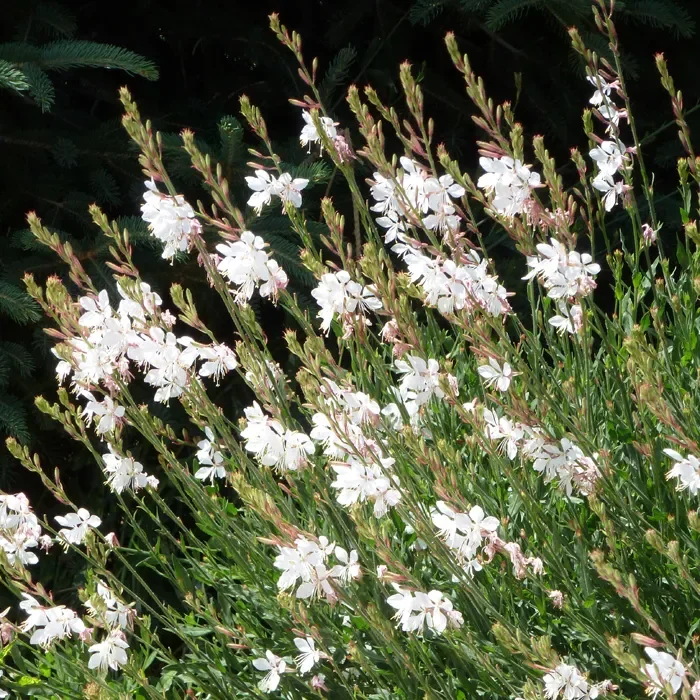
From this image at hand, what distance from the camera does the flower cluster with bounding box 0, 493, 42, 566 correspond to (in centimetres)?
207

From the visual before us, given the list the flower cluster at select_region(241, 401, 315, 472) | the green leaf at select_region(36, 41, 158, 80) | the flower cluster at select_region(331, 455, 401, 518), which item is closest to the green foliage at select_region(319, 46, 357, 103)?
the green leaf at select_region(36, 41, 158, 80)

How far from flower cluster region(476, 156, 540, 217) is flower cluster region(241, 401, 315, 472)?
64 cm

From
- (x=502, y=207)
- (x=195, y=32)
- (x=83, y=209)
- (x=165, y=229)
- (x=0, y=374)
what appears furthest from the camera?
(x=195, y=32)

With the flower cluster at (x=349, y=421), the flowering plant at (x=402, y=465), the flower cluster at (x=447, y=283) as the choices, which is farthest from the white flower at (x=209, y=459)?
the flower cluster at (x=447, y=283)

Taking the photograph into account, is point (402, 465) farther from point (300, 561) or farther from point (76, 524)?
point (76, 524)

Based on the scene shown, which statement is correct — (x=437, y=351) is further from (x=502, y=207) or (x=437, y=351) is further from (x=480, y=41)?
(x=480, y=41)

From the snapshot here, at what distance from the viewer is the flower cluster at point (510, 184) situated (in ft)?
6.33

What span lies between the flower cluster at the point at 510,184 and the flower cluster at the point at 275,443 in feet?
2.09

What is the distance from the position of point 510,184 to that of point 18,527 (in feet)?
4.44

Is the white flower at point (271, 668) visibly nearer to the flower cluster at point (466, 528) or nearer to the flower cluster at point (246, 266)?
the flower cluster at point (466, 528)

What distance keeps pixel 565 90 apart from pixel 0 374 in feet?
8.14

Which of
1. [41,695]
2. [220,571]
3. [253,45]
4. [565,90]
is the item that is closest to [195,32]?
[253,45]

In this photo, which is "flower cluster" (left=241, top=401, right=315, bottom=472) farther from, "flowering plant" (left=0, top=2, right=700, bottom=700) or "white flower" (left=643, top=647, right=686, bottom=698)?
"white flower" (left=643, top=647, right=686, bottom=698)

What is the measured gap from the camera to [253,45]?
363cm
